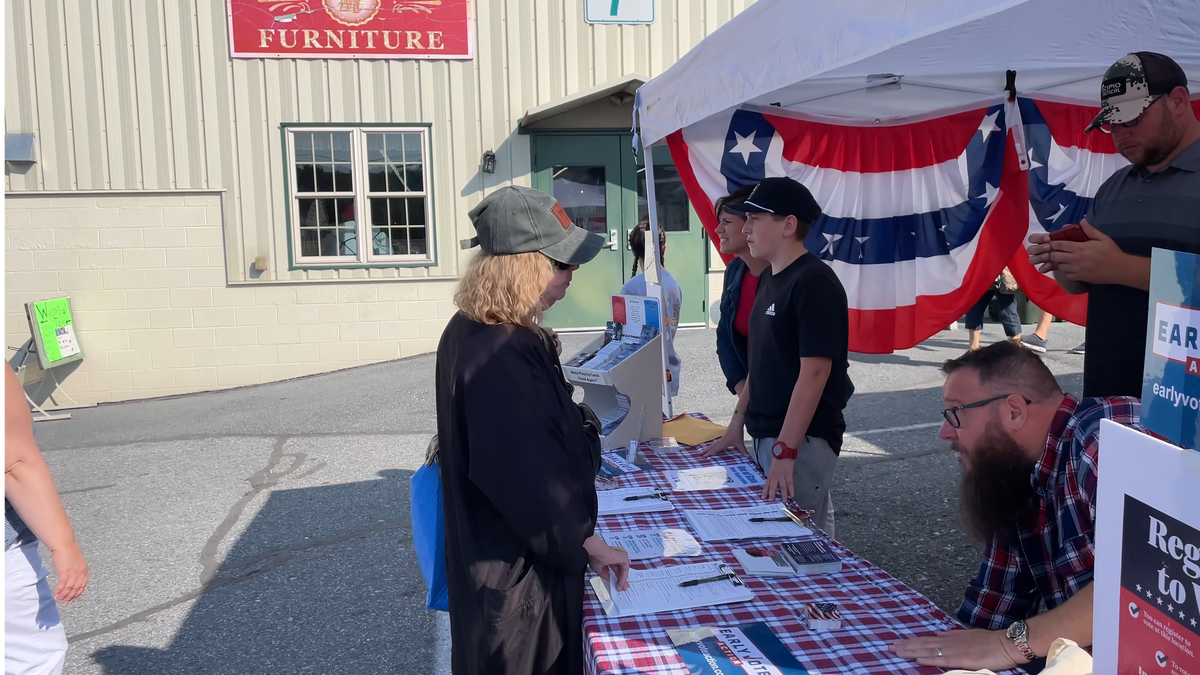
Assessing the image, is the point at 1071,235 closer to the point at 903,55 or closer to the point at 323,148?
the point at 903,55

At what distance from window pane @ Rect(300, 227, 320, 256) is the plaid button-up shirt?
895 cm

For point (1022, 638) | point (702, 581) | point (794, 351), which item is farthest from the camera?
point (794, 351)

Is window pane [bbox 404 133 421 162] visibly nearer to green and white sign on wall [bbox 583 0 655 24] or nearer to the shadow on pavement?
green and white sign on wall [bbox 583 0 655 24]


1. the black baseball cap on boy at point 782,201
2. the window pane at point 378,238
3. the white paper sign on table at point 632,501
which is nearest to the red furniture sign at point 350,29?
the window pane at point 378,238

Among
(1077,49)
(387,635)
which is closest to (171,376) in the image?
(387,635)

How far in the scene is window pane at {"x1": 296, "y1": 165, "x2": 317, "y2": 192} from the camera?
942cm

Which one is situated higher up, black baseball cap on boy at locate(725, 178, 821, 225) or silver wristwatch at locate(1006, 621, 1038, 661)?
black baseball cap on boy at locate(725, 178, 821, 225)

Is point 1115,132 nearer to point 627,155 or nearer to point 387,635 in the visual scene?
point 387,635

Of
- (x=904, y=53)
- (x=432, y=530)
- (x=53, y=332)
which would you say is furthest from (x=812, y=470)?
(x=53, y=332)

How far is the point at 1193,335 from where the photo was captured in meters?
0.96

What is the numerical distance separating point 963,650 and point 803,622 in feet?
1.10

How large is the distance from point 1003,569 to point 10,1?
36.3 ft

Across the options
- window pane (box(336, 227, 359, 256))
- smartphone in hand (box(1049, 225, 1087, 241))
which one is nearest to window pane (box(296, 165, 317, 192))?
window pane (box(336, 227, 359, 256))

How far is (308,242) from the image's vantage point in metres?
9.55
